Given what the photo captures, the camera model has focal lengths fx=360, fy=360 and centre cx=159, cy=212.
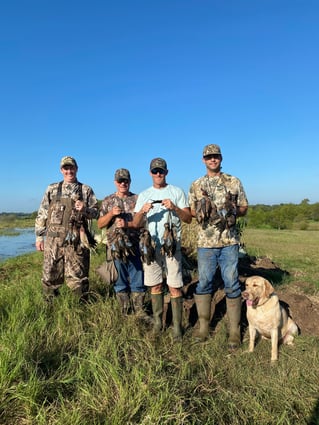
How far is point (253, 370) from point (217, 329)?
148 cm

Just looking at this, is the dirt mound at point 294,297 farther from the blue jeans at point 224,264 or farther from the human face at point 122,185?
the human face at point 122,185

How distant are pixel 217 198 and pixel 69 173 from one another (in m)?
2.37

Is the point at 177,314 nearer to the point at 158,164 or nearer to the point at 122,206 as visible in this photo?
the point at 122,206

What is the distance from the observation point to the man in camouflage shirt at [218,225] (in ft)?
17.0

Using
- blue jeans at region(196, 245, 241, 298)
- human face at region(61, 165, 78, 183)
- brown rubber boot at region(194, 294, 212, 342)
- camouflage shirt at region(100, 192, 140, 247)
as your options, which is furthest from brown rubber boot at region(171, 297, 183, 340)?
human face at region(61, 165, 78, 183)

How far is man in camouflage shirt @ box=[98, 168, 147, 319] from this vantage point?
562 centimetres

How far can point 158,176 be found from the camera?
17.1ft

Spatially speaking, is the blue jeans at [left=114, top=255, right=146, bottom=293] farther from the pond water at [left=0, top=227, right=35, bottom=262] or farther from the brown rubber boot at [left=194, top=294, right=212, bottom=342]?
the pond water at [left=0, top=227, right=35, bottom=262]

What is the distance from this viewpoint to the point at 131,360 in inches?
163

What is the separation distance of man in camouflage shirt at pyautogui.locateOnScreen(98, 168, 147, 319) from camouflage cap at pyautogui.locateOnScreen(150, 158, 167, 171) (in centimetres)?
79

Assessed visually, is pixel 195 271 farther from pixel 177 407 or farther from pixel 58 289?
pixel 177 407

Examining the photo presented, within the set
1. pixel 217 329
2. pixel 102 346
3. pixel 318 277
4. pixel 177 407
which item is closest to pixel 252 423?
pixel 177 407

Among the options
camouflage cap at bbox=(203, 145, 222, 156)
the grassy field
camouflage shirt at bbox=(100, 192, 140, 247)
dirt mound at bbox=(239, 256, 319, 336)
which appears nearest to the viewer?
the grassy field

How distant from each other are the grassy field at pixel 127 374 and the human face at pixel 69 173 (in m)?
1.86
